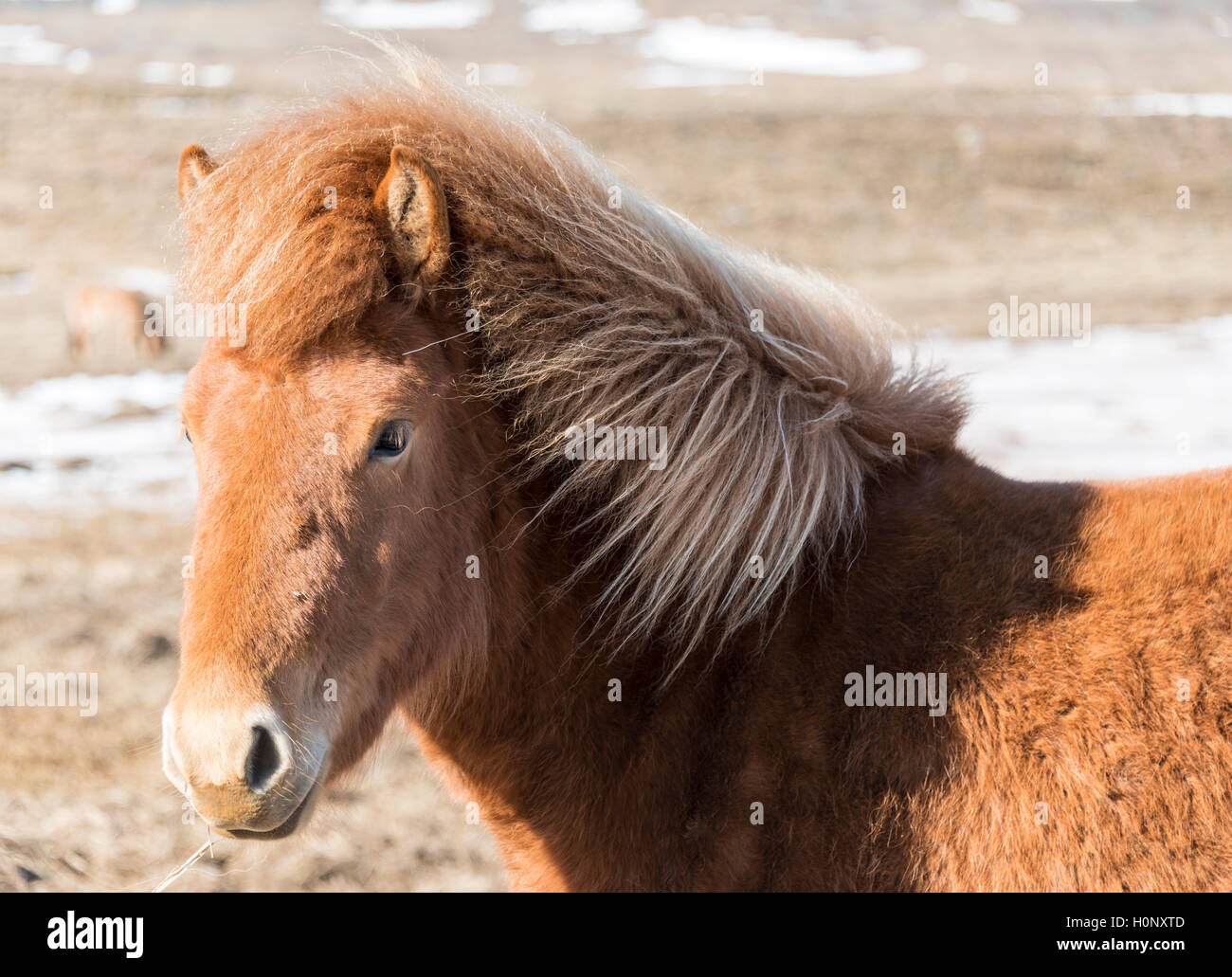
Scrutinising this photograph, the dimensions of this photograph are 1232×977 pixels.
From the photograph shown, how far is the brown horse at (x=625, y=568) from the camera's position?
2076 mm

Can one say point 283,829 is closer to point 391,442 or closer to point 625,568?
point 391,442

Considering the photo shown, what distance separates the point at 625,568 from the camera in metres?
2.49

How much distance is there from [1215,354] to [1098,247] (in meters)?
9.77

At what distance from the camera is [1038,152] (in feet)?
89.5

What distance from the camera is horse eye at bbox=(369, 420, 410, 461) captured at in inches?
85.1

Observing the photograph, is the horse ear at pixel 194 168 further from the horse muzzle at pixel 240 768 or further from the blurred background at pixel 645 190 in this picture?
the horse muzzle at pixel 240 768

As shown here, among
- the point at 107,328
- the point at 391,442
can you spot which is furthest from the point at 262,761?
the point at 107,328

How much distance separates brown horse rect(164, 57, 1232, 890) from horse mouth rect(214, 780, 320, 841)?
1 cm

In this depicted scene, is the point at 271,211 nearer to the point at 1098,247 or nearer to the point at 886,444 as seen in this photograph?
the point at 886,444

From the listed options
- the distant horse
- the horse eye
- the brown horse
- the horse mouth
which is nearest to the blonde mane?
the brown horse

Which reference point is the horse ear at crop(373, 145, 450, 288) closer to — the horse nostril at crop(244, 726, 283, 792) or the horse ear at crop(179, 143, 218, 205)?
the horse ear at crop(179, 143, 218, 205)

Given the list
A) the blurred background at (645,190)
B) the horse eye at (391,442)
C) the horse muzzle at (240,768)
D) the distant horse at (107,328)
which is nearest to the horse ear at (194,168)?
the blurred background at (645,190)

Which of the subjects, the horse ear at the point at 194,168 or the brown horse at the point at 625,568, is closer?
the brown horse at the point at 625,568

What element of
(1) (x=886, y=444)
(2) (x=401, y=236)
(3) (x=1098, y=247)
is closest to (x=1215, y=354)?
(3) (x=1098, y=247)
